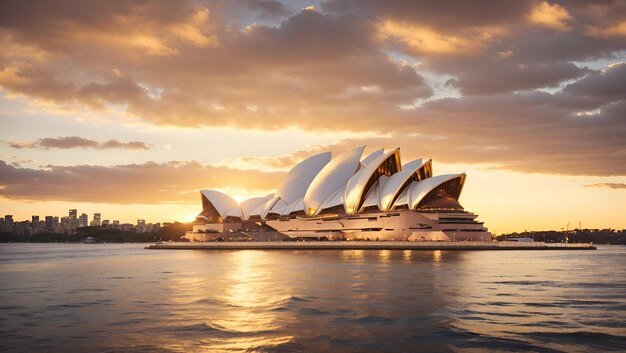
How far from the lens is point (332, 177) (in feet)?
405

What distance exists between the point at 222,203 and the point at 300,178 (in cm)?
2864

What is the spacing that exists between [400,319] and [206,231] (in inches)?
5148

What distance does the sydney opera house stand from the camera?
356 ft

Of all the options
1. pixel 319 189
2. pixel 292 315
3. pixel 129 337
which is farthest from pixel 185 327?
pixel 319 189

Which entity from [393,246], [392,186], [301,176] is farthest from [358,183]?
[301,176]

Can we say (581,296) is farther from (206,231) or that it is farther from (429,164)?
(206,231)

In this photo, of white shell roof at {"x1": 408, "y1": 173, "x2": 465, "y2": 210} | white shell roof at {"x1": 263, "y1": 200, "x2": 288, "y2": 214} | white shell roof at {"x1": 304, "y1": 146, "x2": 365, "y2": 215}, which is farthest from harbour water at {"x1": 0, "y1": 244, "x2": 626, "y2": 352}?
white shell roof at {"x1": 263, "y1": 200, "x2": 288, "y2": 214}

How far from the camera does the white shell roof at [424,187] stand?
107 meters

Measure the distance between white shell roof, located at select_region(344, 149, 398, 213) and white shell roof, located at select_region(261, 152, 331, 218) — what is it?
17.1 meters

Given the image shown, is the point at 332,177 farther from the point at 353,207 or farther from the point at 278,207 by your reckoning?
the point at 278,207

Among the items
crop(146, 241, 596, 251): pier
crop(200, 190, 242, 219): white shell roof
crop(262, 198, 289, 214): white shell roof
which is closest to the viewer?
crop(146, 241, 596, 251): pier

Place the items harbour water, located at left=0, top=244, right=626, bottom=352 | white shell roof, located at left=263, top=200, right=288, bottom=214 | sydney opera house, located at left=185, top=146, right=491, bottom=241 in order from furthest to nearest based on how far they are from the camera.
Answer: white shell roof, located at left=263, top=200, right=288, bottom=214, sydney opera house, located at left=185, top=146, right=491, bottom=241, harbour water, located at left=0, top=244, right=626, bottom=352

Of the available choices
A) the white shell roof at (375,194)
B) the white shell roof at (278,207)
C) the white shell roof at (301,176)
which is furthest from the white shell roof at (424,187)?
the white shell roof at (278,207)

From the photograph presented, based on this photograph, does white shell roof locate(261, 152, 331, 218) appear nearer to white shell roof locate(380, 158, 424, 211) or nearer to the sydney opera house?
the sydney opera house
